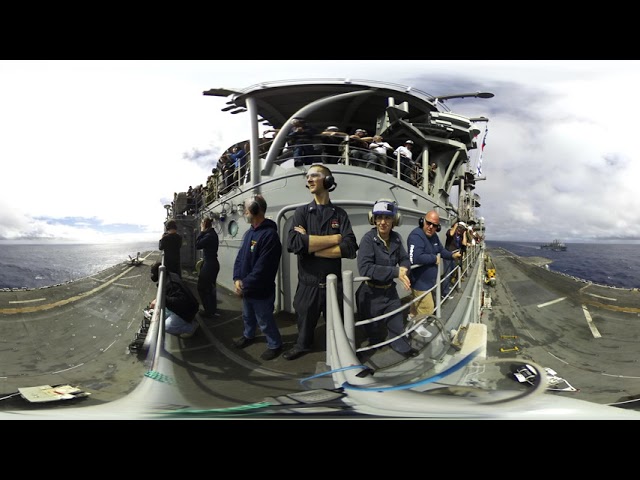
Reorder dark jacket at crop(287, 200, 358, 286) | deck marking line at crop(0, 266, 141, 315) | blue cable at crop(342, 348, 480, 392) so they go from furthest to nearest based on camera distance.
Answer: deck marking line at crop(0, 266, 141, 315)
blue cable at crop(342, 348, 480, 392)
dark jacket at crop(287, 200, 358, 286)

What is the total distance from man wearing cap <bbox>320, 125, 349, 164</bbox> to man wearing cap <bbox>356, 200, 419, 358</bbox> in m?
0.23

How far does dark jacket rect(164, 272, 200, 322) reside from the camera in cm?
118

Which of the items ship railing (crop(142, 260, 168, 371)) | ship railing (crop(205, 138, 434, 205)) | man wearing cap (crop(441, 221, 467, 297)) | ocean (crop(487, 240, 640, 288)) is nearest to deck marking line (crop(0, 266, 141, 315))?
ship railing (crop(142, 260, 168, 371))

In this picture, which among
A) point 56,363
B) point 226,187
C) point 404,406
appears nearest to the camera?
point 226,187

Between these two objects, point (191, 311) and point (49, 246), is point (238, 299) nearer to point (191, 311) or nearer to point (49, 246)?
point (191, 311)

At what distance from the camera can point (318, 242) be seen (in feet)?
3.46

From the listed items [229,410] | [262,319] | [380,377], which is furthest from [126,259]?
[380,377]

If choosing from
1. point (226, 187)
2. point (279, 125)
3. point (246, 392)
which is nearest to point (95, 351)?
point (246, 392)

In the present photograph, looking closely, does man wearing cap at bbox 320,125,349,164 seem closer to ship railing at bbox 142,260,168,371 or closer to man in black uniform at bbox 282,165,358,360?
man in black uniform at bbox 282,165,358,360

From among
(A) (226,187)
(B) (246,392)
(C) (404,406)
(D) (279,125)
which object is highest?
(D) (279,125)

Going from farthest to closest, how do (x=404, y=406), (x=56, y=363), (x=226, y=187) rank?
(x=56, y=363) → (x=404, y=406) → (x=226, y=187)

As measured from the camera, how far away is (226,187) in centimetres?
111

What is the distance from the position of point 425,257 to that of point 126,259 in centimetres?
122

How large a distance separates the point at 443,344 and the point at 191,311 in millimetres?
1086
